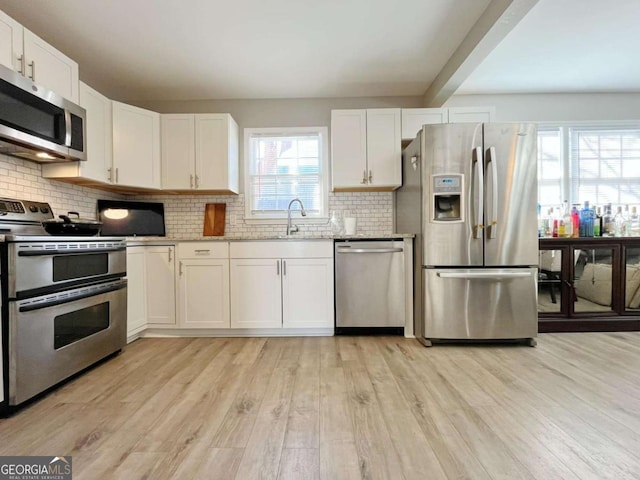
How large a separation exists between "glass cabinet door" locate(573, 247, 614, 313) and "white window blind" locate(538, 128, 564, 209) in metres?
0.77

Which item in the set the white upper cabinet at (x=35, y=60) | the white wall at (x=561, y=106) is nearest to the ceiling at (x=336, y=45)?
the white wall at (x=561, y=106)

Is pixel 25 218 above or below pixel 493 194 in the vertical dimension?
below

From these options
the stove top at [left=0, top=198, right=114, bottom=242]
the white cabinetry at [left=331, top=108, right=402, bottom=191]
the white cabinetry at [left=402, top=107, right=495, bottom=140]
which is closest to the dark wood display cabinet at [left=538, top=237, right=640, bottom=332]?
the white cabinetry at [left=402, top=107, right=495, bottom=140]

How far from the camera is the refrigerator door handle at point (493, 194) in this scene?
2.45m

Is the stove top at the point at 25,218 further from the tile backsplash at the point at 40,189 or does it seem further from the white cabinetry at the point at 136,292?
the white cabinetry at the point at 136,292

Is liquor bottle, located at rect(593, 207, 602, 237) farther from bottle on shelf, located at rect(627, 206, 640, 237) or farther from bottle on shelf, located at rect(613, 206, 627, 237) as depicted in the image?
bottle on shelf, located at rect(627, 206, 640, 237)

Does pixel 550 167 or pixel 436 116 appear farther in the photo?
pixel 550 167

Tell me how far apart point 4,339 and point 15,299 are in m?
0.20

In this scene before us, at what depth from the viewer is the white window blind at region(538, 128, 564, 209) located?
3518mm

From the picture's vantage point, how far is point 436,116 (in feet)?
10.4

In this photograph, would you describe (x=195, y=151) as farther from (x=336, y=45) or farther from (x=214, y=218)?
(x=336, y=45)

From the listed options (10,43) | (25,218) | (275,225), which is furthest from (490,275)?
(10,43)

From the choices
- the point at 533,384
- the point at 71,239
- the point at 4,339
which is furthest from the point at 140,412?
the point at 533,384

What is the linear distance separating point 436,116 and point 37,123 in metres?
3.26
